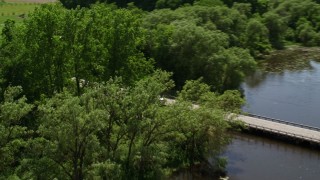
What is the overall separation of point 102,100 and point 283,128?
85.5 ft

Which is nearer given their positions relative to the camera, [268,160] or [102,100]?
[102,100]

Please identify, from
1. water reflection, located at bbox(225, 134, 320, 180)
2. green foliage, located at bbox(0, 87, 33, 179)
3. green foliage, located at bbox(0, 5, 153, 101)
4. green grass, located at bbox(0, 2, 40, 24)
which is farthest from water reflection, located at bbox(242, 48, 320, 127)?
green grass, located at bbox(0, 2, 40, 24)

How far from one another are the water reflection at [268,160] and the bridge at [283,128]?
111 centimetres

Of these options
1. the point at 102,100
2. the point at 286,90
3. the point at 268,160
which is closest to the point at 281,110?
the point at 286,90

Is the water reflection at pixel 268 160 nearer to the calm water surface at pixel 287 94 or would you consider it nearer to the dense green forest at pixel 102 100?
the dense green forest at pixel 102 100

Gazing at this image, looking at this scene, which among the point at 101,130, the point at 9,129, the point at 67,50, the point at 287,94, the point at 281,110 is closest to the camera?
the point at 9,129

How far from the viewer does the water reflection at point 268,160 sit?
143 feet

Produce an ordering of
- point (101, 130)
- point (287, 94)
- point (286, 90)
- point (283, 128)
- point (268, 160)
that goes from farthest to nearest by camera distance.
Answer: point (286, 90) < point (287, 94) < point (283, 128) < point (268, 160) < point (101, 130)

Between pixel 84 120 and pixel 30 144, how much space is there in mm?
5309

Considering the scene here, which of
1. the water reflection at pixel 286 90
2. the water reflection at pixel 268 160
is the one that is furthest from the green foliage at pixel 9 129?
the water reflection at pixel 286 90

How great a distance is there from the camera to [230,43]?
80.1 m

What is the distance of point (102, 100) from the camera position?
33344 mm

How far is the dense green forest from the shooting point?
32.9 meters

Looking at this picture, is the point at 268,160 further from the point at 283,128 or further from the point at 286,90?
the point at 286,90
